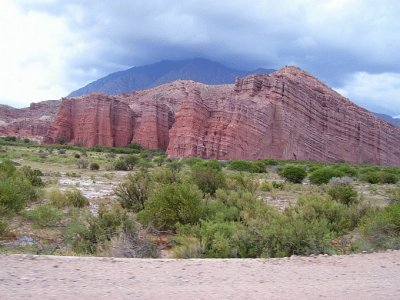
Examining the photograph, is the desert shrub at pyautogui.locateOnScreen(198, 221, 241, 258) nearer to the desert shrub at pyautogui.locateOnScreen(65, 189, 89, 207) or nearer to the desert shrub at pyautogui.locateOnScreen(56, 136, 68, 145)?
the desert shrub at pyautogui.locateOnScreen(65, 189, 89, 207)

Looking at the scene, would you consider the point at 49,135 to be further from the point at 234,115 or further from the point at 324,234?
the point at 324,234

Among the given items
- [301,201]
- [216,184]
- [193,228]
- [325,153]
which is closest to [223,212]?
[193,228]

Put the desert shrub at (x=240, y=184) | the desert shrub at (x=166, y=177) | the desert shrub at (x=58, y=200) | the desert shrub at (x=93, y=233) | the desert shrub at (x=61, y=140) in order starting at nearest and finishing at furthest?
the desert shrub at (x=93, y=233)
the desert shrub at (x=58, y=200)
the desert shrub at (x=166, y=177)
the desert shrub at (x=240, y=184)
the desert shrub at (x=61, y=140)

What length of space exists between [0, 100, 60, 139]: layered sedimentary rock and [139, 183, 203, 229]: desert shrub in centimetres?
11183

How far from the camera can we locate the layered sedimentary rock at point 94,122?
4048 inches

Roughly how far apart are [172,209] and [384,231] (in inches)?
224

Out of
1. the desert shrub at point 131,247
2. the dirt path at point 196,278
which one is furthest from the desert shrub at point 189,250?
the dirt path at point 196,278

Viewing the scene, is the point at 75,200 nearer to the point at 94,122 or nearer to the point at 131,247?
the point at 131,247

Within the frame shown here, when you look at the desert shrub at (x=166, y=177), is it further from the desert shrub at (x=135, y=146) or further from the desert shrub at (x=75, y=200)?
the desert shrub at (x=135, y=146)

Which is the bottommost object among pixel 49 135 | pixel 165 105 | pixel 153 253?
pixel 153 253

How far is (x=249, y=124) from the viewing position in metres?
81.8

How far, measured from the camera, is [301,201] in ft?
53.6

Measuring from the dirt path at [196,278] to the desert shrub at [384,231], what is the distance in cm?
191

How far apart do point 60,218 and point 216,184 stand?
8.18 metres
